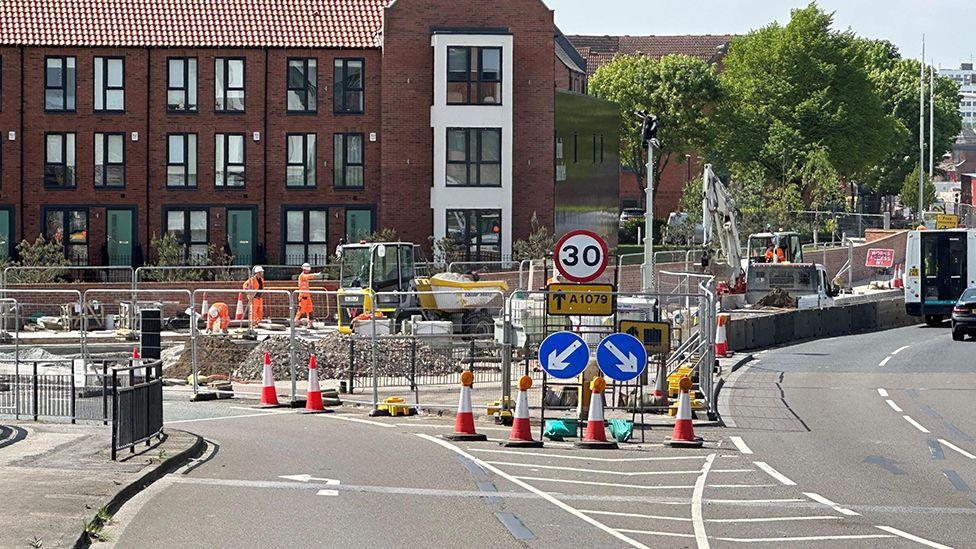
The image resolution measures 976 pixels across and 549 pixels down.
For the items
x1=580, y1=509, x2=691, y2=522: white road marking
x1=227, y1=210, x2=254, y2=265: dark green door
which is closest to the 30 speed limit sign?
x1=580, y1=509, x2=691, y2=522: white road marking

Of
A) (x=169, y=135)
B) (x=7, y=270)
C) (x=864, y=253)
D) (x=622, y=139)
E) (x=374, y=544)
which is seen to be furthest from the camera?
(x=622, y=139)

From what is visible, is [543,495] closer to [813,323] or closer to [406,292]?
[406,292]

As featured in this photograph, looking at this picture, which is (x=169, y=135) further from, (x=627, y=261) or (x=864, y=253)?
(x=864, y=253)

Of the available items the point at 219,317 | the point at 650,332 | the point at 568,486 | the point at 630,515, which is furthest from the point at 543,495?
the point at 219,317

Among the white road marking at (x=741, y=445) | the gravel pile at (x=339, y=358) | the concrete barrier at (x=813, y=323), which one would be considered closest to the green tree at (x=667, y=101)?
the concrete barrier at (x=813, y=323)

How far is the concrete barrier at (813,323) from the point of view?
39312 millimetres

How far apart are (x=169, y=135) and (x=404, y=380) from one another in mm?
31257

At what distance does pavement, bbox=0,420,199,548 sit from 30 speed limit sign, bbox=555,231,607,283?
5970 millimetres

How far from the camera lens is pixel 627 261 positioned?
62500 millimetres

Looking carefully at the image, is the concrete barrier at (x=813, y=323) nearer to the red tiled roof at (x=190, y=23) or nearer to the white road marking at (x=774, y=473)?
the white road marking at (x=774, y=473)

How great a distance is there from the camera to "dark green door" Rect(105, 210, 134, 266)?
5622 cm

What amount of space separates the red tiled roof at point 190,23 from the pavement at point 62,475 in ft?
124

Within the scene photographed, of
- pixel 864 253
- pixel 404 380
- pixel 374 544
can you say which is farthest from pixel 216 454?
pixel 864 253

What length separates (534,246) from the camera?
5544 cm
